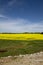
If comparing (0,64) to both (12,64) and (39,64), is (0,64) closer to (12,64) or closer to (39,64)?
(12,64)

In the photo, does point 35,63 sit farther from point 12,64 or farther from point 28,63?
point 12,64

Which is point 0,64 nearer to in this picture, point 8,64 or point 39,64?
point 8,64

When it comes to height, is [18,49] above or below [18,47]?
below

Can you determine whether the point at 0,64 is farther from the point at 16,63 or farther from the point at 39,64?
the point at 39,64

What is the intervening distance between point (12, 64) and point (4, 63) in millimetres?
1011

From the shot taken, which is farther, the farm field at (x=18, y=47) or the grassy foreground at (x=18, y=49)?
the farm field at (x=18, y=47)

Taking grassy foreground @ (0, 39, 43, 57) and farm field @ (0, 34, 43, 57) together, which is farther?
farm field @ (0, 34, 43, 57)

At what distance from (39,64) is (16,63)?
96.9 inches

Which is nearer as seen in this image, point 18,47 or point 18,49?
point 18,49

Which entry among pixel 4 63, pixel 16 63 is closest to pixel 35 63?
pixel 16 63

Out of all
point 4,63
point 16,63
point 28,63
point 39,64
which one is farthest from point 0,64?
point 39,64

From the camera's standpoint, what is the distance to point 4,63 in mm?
16781

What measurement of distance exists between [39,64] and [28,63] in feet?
4.10

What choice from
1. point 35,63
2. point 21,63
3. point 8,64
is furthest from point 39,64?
point 8,64
